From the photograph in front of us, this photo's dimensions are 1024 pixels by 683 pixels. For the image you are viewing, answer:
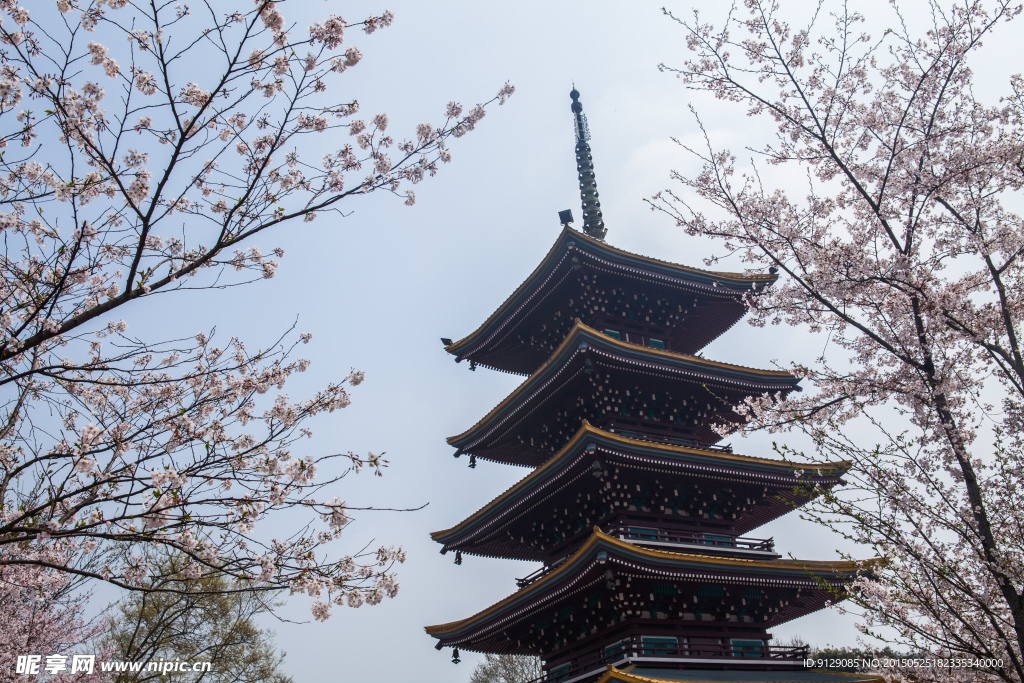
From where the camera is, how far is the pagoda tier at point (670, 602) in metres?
14.4

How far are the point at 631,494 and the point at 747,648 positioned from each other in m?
4.28

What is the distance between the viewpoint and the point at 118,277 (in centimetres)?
801

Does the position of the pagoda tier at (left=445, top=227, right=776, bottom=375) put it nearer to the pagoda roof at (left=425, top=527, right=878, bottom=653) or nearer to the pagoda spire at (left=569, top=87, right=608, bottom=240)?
the pagoda spire at (left=569, top=87, right=608, bottom=240)

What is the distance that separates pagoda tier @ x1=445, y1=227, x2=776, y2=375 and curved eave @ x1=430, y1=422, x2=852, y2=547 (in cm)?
441

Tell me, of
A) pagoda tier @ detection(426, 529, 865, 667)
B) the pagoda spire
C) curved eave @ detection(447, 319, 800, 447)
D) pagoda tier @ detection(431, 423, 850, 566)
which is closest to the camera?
pagoda tier @ detection(426, 529, 865, 667)

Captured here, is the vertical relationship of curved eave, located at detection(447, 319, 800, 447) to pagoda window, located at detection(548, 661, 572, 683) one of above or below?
above

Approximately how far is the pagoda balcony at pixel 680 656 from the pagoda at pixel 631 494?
0.05 m

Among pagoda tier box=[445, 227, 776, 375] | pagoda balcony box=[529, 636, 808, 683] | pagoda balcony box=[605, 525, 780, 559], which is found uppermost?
pagoda tier box=[445, 227, 776, 375]

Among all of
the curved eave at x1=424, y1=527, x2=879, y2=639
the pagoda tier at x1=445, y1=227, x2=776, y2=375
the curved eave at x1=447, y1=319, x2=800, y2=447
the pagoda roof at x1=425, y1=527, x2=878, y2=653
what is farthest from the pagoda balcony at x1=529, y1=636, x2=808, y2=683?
the pagoda tier at x1=445, y1=227, x2=776, y2=375

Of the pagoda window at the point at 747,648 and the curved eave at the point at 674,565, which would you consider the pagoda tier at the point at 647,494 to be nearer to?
the curved eave at the point at 674,565

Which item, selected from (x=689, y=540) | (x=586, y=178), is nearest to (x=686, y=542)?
(x=689, y=540)

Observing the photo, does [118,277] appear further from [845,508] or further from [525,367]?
[525,367]

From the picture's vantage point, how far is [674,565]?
14.4m

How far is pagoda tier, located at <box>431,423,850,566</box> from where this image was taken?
15.6m
